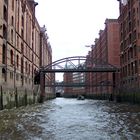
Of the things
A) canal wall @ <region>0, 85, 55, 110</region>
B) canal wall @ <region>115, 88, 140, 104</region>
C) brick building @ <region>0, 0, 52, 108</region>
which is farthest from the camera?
canal wall @ <region>115, 88, 140, 104</region>

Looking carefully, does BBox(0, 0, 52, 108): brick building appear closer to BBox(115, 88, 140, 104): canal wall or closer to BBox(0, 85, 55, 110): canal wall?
BBox(0, 85, 55, 110): canal wall

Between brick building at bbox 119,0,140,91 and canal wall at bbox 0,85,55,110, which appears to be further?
brick building at bbox 119,0,140,91

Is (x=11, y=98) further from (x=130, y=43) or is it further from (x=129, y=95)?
(x=130, y=43)

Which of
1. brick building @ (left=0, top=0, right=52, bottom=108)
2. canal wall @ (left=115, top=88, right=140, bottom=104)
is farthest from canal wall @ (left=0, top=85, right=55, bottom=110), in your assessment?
canal wall @ (left=115, top=88, right=140, bottom=104)

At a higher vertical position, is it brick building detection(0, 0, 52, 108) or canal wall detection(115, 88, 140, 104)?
brick building detection(0, 0, 52, 108)

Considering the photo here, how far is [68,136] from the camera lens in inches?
747

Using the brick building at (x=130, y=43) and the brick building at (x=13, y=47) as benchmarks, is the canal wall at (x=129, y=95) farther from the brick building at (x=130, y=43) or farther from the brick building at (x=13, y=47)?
the brick building at (x=13, y=47)

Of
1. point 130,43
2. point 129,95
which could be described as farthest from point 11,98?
point 130,43

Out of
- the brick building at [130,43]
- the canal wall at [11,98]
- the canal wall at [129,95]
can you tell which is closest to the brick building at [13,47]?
the canal wall at [11,98]

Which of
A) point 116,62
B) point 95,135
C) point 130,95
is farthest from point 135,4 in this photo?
point 95,135

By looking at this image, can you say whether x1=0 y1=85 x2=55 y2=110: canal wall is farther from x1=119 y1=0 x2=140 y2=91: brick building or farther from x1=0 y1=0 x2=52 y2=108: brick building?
x1=119 y1=0 x2=140 y2=91: brick building

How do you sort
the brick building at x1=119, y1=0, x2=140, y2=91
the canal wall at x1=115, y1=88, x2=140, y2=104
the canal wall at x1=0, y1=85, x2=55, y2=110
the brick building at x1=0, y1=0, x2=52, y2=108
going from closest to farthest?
the canal wall at x1=0, y1=85, x2=55, y2=110 → the brick building at x1=0, y1=0, x2=52, y2=108 → the canal wall at x1=115, y1=88, x2=140, y2=104 → the brick building at x1=119, y1=0, x2=140, y2=91

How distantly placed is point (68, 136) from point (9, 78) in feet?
86.3

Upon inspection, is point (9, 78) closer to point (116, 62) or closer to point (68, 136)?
point (68, 136)
